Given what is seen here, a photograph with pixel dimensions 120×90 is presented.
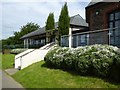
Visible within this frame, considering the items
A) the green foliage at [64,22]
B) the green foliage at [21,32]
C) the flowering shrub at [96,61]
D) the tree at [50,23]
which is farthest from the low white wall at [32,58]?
the green foliage at [21,32]

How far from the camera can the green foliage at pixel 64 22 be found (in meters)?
25.3

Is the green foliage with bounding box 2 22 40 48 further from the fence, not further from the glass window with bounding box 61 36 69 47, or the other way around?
the fence

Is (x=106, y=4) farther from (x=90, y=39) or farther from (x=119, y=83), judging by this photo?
(x=119, y=83)

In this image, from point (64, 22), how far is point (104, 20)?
6231 mm

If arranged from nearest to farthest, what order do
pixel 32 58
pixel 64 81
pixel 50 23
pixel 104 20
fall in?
1. pixel 64 81
2. pixel 104 20
3. pixel 32 58
4. pixel 50 23

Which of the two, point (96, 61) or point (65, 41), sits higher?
point (65, 41)

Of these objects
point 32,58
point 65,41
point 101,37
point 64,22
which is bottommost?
point 32,58

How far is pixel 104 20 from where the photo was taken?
2083 cm

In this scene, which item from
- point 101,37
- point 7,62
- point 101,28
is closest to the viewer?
point 101,37

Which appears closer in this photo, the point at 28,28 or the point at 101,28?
the point at 101,28

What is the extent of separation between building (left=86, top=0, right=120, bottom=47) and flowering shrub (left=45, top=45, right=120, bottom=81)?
2.35m

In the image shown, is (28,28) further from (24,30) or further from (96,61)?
(96,61)

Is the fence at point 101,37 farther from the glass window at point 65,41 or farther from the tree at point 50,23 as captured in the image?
the tree at point 50,23

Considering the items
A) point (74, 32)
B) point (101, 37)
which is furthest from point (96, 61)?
point (74, 32)
